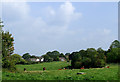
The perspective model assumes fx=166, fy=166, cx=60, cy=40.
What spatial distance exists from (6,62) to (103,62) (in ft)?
88.3

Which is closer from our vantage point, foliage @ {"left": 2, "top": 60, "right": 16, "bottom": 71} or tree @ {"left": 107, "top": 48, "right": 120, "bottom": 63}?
foliage @ {"left": 2, "top": 60, "right": 16, "bottom": 71}

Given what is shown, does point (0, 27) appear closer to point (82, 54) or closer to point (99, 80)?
point (99, 80)

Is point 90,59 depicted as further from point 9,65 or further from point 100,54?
point 9,65

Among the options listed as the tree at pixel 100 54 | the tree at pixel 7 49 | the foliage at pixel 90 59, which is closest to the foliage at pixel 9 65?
the tree at pixel 7 49

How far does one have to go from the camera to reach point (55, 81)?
48.3 feet

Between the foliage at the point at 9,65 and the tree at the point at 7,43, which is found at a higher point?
the tree at the point at 7,43

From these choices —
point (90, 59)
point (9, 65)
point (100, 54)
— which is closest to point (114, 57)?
point (100, 54)

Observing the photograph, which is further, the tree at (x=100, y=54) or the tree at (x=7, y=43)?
the tree at (x=100, y=54)

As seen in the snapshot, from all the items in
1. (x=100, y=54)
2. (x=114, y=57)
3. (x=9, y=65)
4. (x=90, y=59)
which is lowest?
(x=9, y=65)

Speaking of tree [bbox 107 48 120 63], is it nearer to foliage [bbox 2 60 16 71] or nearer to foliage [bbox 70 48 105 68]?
foliage [bbox 70 48 105 68]

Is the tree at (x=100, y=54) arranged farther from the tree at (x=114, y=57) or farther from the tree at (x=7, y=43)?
the tree at (x=7, y=43)

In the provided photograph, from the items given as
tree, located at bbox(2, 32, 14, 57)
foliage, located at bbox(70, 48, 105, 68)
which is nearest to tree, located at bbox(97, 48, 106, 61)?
foliage, located at bbox(70, 48, 105, 68)

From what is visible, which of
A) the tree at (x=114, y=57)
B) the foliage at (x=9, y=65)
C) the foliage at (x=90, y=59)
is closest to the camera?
the foliage at (x=9, y=65)

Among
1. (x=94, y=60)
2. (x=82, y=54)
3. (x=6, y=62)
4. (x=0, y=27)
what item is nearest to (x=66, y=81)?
(x=0, y=27)
